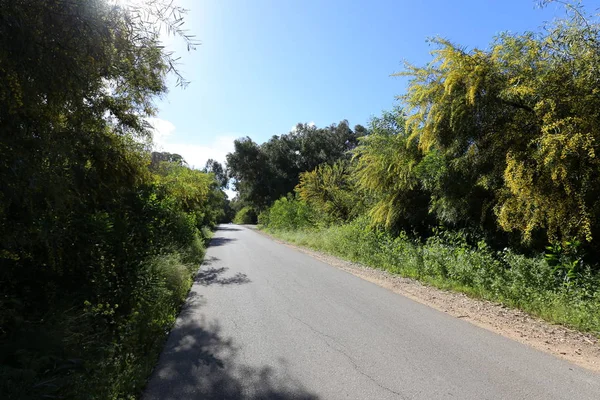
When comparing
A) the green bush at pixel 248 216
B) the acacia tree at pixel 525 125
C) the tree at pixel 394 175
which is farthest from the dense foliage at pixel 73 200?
the green bush at pixel 248 216

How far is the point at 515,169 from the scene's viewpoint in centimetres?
646

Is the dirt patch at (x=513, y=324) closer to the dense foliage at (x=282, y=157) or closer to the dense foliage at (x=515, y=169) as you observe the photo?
the dense foliage at (x=515, y=169)

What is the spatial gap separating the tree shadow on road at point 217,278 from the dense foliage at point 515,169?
4.81m

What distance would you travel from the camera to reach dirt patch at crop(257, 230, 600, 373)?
14.6 ft

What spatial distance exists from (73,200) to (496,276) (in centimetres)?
785

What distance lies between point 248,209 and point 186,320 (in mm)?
60781

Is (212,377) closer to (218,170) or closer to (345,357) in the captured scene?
(345,357)

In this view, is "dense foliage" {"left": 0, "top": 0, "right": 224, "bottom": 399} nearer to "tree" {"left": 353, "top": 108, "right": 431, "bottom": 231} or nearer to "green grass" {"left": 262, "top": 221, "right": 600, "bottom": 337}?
"green grass" {"left": 262, "top": 221, "right": 600, "bottom": 337}

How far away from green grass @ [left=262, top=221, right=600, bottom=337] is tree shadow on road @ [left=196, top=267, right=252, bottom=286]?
15.4ft

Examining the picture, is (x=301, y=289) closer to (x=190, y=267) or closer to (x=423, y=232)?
Answer: (x=190, y=267)

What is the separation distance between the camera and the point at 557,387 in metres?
3.46

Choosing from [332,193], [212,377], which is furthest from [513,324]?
[332,193]

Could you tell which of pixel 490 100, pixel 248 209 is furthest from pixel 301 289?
pixel 248 209

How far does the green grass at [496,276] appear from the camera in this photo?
576cm
